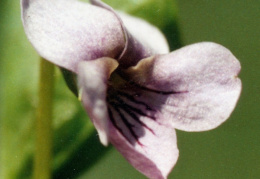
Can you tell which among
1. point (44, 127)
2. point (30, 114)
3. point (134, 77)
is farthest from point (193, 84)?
point (30, 114)

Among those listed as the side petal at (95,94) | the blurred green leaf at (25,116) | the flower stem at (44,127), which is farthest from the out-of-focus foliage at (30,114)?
the side petal at (95,94)

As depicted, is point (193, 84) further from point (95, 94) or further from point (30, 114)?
Result: point (30, 114)

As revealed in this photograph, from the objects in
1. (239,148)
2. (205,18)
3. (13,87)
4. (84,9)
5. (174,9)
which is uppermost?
(84,9)

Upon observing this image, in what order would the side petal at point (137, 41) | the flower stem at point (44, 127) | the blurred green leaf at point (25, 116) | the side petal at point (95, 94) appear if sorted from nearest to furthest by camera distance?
the side petal at point (95, 94)
the side petal at point (137, 41)
the flower stem at point (44, 127)
the blurred green leaf at point (25, 116)

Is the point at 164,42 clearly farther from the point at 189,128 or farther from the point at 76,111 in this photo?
the point at 76,111

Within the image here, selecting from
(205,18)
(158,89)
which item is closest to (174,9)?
(158,89)

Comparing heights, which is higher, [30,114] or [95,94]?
[95,94]

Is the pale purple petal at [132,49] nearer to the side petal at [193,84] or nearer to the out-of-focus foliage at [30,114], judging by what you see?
the side petal at [193,84]
